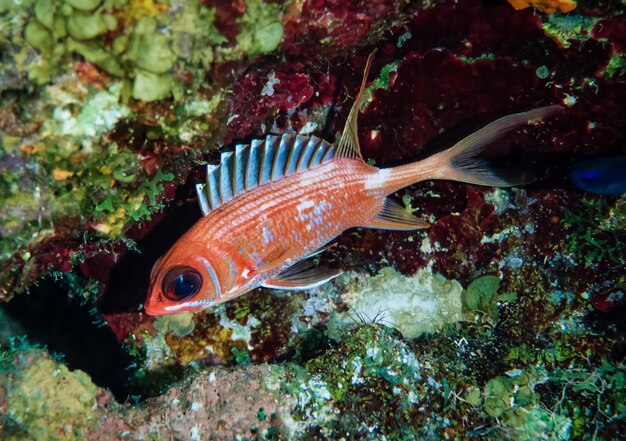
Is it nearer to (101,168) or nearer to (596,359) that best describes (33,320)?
(101,168)

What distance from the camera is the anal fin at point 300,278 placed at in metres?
Answer: 3.47

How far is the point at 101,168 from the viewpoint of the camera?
270 cm

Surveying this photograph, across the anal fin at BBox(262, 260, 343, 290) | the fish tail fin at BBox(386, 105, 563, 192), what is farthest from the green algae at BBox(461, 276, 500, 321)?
the anal fin at BBox(262, 260, 343, 290)

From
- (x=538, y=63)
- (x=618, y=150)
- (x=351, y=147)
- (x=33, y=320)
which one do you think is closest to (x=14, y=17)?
(x=351, y=147)

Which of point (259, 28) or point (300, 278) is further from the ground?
point (259, 28)

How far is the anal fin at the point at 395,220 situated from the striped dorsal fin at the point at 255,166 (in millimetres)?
798

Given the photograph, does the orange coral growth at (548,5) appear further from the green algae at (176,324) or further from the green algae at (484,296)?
the green algae at (176,324)

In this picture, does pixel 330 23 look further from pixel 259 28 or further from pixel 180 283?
pixel 180 283

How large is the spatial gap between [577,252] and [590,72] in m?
1.60

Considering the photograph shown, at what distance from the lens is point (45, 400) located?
114 inches

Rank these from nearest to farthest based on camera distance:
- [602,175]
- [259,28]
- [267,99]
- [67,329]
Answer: [259,28] < [602,175] < [267,99] < [67,329]

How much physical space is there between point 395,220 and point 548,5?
200cm

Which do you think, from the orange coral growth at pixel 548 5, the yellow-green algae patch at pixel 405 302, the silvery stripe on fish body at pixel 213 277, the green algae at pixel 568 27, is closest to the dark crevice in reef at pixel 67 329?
the silvery stripe on fish body at pixel 213 277

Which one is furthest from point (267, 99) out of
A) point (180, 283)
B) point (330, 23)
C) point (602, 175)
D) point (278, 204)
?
point (602, 175)
